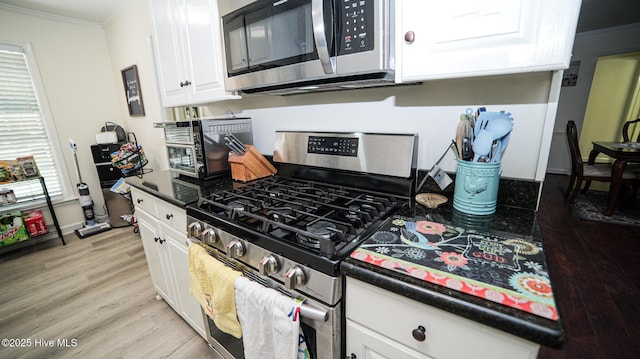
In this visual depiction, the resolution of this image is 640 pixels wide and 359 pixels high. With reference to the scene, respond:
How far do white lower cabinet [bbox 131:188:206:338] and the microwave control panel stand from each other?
39.1 inches

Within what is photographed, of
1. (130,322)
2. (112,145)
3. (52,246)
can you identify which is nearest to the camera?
(130,322)

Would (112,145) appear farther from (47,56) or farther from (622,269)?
(622,269)

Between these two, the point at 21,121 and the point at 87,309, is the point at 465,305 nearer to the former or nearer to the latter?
the point at 87,309

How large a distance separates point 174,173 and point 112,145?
195 cm

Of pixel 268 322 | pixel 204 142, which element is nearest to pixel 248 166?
pixel 204 142

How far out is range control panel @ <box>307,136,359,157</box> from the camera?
1.17m

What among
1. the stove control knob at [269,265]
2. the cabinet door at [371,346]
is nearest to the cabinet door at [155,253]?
the stove control knob at [269,265]

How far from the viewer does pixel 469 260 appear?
620mm

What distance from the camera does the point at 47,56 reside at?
2.81 metres

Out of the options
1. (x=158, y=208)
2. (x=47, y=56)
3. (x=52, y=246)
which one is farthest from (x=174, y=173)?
(x=47, y=56)

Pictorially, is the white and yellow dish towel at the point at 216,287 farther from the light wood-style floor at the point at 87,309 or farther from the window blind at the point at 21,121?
the window blind at the point at 21,121

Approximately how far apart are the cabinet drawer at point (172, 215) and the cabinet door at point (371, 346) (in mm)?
883

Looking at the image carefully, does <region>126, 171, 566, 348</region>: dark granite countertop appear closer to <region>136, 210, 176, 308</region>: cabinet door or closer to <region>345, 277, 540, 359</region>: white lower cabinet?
<region>345, 277, 540, 359</region>: white lower cabinet

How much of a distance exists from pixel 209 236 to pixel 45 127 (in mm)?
3314
